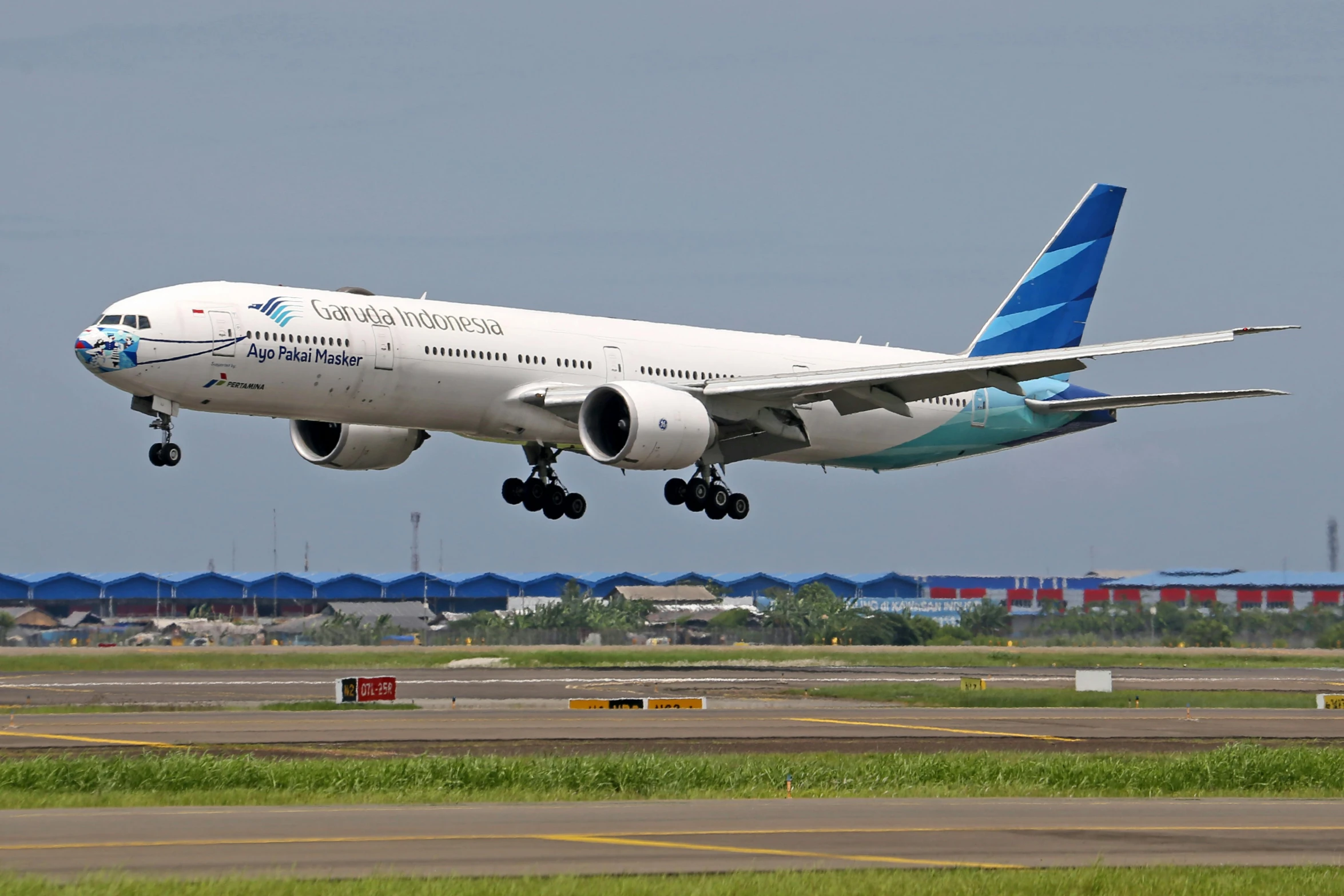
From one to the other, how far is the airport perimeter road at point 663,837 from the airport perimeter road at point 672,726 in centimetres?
975

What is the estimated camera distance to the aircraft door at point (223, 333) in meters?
40.4

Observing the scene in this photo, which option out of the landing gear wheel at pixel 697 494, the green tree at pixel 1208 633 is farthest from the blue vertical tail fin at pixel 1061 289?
the green tree at pixel 1208 633

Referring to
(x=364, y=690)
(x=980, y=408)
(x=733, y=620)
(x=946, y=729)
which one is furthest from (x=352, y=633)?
(x=946, y=729)

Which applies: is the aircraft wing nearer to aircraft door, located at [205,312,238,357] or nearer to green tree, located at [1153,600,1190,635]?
aircraft door, located at [205,312,238,357]

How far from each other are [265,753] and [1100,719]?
2075cm

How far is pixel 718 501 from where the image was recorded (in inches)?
2000

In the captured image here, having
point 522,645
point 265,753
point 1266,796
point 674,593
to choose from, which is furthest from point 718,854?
point 674,593

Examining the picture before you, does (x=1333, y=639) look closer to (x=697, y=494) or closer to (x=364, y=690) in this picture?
(x=697, y=494)

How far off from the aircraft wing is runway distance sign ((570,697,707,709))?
9.45m

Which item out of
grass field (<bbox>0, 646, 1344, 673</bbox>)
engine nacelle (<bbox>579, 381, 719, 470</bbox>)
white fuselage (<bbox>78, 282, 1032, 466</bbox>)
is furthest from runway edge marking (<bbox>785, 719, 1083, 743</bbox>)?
grass field (<bbox>0, 646, 1344, 673</bbox>)

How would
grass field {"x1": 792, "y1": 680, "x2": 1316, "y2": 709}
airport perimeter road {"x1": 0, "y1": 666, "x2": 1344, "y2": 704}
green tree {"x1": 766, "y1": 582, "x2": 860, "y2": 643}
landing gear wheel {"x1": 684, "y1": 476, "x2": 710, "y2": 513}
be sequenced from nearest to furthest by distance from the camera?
1. grass field {"x1": 792, "y1": 680, "x2": 1316, "y2": 709}
2. airport perimeter road {"x1": 0, "y1": 666, "x2": 1344, "y2": 704}
3. landing gear wheel {"x1": 684, "y1": 476, "x2": 710, "y2": 513}
4. green tree {"x1": 766, "y1": 582, "x2": 860, "y2": 643}

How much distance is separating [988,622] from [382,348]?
6435cm

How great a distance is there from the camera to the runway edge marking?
36.1 m

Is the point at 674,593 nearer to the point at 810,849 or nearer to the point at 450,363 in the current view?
the point at 450,363
